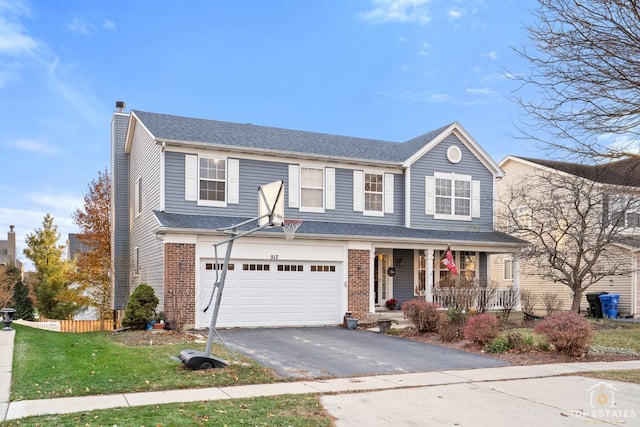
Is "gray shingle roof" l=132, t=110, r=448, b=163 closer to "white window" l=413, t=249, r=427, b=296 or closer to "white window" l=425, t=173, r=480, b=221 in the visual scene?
"white window" l=425, t=173, r=480, b=221

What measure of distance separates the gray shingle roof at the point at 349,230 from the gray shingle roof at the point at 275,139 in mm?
2502

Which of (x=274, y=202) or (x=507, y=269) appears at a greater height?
(x=274, y=202)

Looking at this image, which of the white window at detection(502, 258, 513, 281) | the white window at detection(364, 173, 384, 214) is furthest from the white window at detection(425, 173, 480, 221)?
the white window at detection(502, 258, 513, 281)

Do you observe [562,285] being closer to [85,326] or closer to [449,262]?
[449,262]

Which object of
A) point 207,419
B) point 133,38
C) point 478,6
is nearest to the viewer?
point 207,419

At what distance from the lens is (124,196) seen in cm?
2541

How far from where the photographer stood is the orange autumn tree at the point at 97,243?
28078mm

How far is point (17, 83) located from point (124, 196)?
8.02 meters

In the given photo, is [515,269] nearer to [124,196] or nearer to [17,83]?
[124,196]

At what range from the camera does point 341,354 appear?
41.4 ft

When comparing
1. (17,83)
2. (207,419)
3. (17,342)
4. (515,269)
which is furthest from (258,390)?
(515,269)

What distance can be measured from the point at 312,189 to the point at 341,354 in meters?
8.85

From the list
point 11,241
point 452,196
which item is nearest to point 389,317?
point 452,196

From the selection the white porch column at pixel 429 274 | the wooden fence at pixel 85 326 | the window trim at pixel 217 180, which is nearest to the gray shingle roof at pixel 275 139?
the window trim at pixel 217 180
